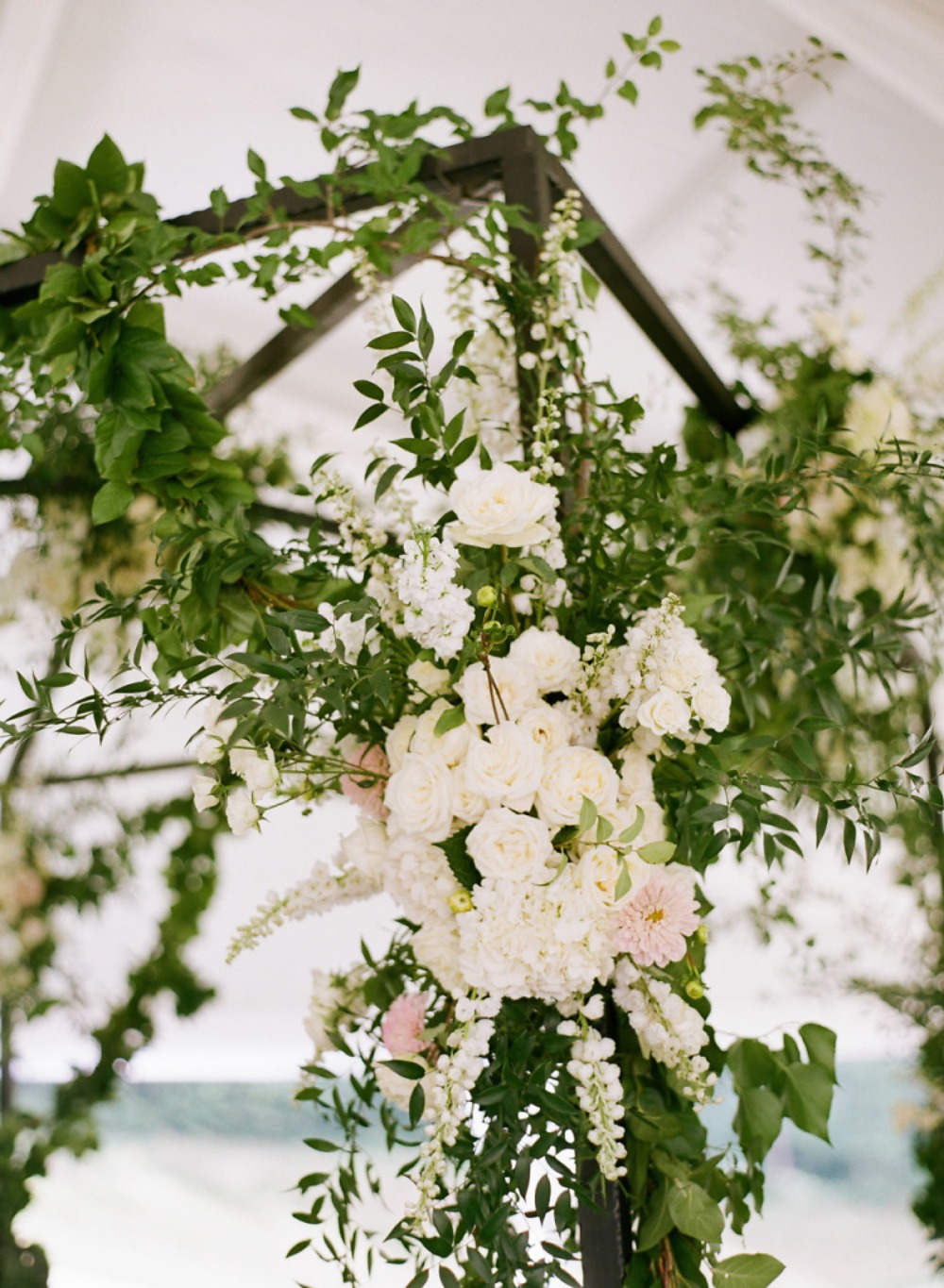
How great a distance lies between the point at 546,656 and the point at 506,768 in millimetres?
100

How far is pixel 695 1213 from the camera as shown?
72cm

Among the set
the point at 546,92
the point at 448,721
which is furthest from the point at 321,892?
the point at 546,92

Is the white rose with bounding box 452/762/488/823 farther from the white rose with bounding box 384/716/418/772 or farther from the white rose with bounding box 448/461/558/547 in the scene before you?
the white rose with bounding box 448/461/558/547

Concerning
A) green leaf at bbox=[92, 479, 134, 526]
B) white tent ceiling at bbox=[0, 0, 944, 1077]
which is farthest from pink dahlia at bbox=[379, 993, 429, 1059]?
white tent ceiling at bbox=[0, 0, 944, 1077]

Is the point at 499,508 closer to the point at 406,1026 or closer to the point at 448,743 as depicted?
the point at 448,743

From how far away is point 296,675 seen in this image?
2.33 feet

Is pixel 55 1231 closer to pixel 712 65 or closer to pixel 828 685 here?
pixel 828 685

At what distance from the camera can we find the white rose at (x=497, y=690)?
0.73m

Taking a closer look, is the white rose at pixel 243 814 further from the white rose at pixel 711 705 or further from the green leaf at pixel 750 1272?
the green leaf at pixel 750 1272

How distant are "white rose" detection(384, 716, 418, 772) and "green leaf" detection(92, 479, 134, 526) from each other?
0.35m

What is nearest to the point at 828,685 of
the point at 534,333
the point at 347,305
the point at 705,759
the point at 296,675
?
the point at 705,759

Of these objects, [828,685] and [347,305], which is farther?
[347,305]

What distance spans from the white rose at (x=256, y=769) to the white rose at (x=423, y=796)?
8cm

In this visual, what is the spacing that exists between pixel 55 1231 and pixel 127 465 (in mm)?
3935
